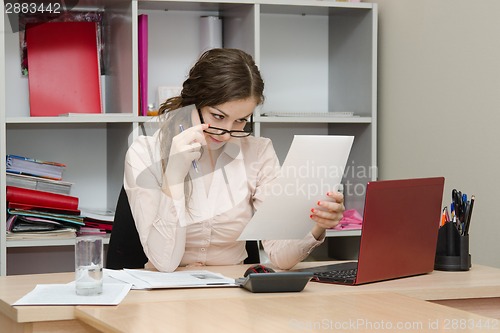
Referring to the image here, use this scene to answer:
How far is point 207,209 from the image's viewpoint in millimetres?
2154

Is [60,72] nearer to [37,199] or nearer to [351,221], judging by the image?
[37,199]

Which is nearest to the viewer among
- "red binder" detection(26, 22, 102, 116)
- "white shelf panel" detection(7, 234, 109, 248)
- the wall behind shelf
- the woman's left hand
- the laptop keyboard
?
the laptop keyboard

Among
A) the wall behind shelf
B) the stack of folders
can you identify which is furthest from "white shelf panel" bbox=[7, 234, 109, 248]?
the wall behind shelf

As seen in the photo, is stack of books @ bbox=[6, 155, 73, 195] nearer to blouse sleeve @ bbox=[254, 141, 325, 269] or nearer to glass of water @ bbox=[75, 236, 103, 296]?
blouse sleeve @ bbox=[254, 141, 325, 269]

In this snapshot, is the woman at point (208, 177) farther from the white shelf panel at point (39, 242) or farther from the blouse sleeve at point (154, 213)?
the white shelf panel at point (39, 242)

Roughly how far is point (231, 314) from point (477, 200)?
1348mm

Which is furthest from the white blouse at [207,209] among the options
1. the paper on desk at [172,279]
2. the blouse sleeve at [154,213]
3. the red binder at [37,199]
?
the red binder at [37,199]

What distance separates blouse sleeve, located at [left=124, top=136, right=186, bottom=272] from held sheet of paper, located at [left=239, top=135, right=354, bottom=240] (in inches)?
8.5

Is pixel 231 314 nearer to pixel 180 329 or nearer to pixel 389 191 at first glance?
pixel 180 329

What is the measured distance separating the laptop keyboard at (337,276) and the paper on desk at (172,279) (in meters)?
0.22

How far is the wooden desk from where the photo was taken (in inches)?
54.3

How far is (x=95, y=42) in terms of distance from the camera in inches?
118

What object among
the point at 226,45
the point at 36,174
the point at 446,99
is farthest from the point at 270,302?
the point at 226,45

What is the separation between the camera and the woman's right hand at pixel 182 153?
78.4 inches
